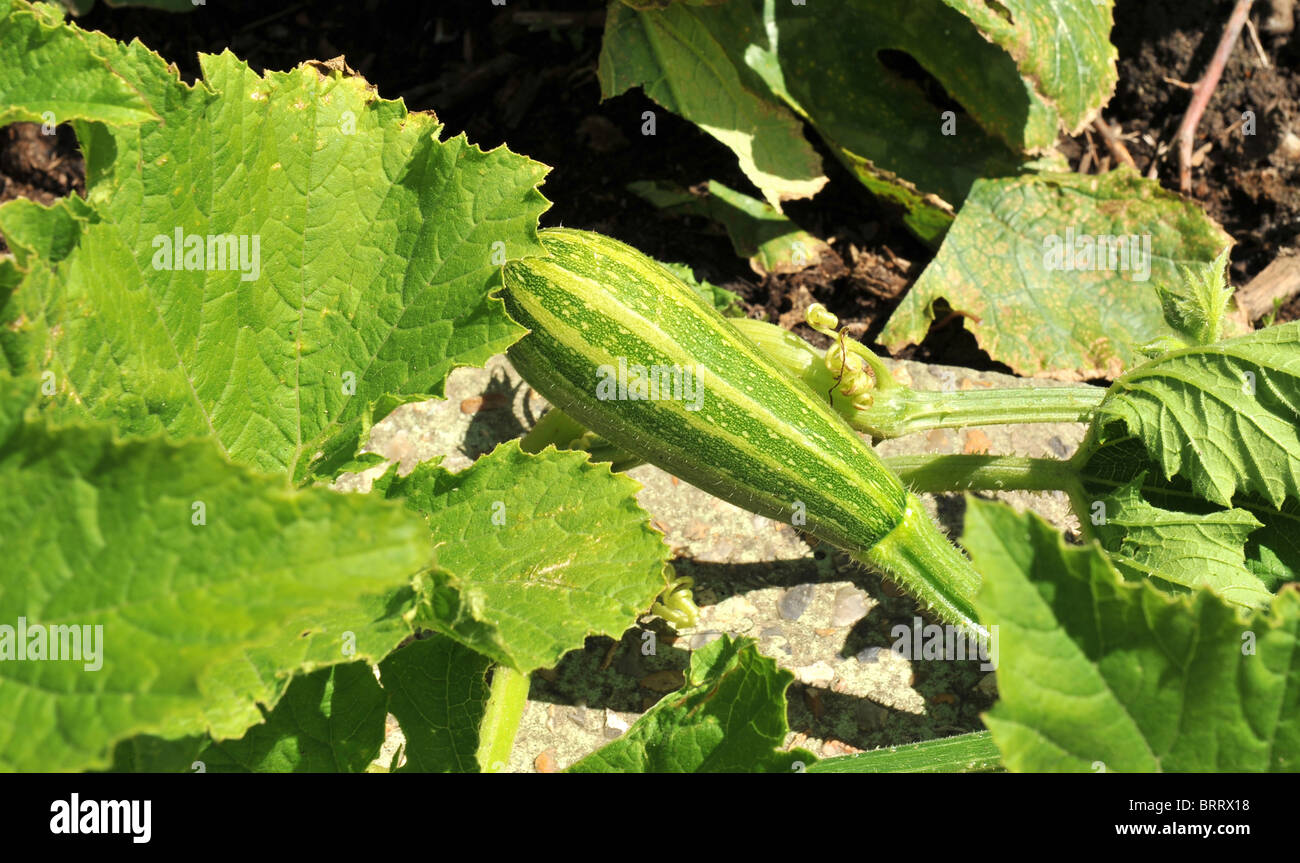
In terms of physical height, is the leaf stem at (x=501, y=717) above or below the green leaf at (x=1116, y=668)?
below

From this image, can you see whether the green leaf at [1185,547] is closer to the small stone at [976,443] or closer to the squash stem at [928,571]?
the squash stem at [928,571]

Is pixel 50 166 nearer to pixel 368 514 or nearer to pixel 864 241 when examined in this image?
pixel 864 241

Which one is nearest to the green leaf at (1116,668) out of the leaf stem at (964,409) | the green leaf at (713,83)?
the leaf stem at (964,409)

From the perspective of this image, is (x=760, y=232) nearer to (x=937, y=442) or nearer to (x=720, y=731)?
(x=937, y=442)

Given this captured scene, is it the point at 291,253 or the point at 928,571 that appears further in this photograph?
the point at 928,571

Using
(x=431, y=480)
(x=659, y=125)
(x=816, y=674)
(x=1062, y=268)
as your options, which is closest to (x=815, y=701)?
(x=816, y=674)

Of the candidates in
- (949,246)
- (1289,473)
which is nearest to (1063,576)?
(1289,473)
